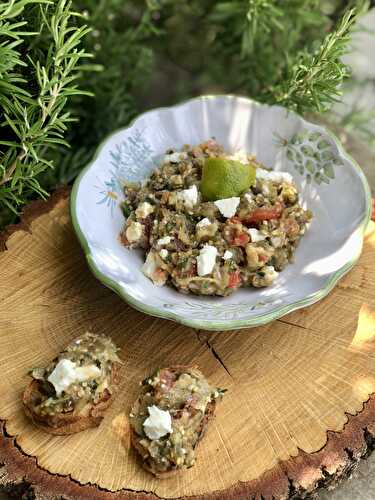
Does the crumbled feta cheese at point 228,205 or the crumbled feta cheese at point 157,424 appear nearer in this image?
the crumbled feta cheese at point 157,424

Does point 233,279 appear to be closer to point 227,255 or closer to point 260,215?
point 227,255

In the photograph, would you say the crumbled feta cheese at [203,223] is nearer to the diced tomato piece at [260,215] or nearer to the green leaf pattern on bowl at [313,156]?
the diced tomato piece at [260,215]

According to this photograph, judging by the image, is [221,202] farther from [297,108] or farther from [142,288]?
[297,108]

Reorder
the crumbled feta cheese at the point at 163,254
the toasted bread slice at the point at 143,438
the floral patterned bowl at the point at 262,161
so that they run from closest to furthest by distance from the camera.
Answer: the toasted bread slice at the point at 143,438, the floral patterned bowl at the point at 262,161, the crumbled feta cheese at the point at 163,254

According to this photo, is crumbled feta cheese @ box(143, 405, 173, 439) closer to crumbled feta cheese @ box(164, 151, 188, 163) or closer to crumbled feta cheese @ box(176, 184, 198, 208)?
crumbled feta cheese @ box(176, 184, 198, 208)

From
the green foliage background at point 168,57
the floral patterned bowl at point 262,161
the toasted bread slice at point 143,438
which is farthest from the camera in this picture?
the green foliage background at point 168,57

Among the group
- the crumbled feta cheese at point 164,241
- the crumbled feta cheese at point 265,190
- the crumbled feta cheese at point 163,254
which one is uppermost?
the crumbled feta cheese at point 265,190

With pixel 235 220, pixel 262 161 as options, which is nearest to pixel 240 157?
pixel 262 161

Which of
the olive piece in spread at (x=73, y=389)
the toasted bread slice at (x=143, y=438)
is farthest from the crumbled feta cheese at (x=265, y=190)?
the olive piece in spread at (x=73, y=389)
